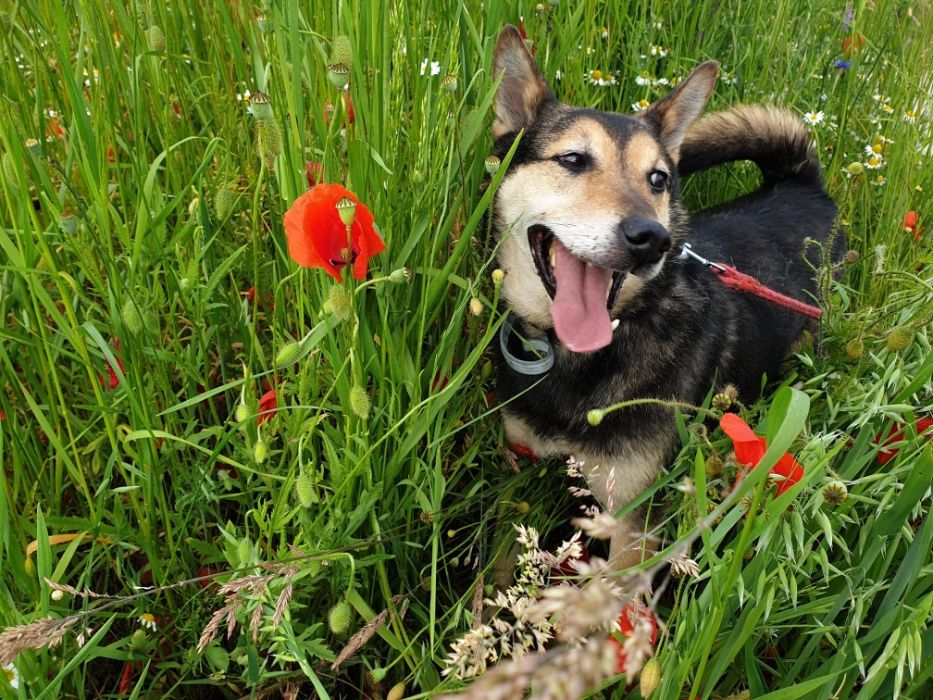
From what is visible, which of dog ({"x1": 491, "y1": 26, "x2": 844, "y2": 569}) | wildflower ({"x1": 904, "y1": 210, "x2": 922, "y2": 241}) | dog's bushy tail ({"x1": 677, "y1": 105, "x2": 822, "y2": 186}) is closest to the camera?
dog ({"x1": 491, "y1": 26, "x2": 844, "y2": 569})

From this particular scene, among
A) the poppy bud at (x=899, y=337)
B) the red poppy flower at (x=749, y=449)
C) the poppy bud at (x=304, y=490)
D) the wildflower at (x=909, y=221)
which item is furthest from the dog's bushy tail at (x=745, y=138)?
the poppy bud at (x=304, y=490)

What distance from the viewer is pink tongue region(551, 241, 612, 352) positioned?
1.96m

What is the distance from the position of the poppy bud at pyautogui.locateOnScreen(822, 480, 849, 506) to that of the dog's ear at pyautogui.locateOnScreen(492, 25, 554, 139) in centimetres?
137

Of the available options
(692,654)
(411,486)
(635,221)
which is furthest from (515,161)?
(692,654)

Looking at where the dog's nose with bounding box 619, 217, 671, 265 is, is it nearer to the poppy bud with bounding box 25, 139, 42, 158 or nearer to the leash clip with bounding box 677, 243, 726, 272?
the leash clip with bounding box 677, 243, 726, 272

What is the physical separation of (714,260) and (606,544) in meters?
1.13

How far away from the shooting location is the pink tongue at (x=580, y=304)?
6.44 feet

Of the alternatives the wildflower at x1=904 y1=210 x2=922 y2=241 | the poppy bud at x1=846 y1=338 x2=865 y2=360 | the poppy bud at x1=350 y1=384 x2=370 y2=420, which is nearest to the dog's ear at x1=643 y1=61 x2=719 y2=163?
the wildflower at x1=904 y1=210 x2=922 y2=241

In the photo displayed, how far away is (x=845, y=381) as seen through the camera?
174 cm

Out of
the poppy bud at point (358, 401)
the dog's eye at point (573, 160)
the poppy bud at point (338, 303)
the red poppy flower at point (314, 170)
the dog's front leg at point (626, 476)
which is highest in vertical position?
the red poppy flower at point (314, 170)

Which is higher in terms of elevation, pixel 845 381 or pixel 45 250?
pixel 45 250

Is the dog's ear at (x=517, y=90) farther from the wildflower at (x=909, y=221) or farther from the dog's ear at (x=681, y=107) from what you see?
the wildflower at (x=909, y=221)

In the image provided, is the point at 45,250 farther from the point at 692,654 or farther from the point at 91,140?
the point at 692,654

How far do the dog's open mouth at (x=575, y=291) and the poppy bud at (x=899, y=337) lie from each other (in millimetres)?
683
